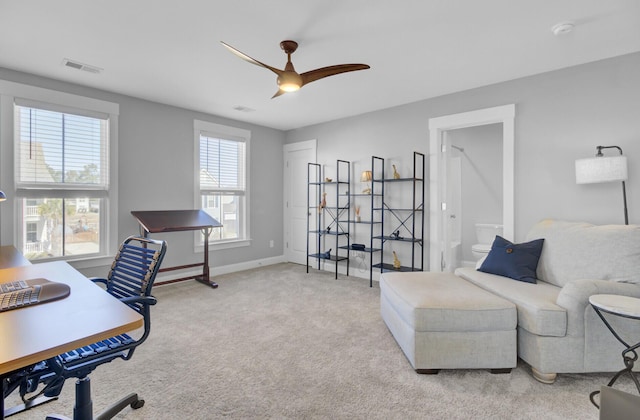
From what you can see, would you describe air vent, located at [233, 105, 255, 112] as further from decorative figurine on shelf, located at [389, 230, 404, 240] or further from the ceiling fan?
decorative figurine on shelf, located at [389, 230, 404, 240]

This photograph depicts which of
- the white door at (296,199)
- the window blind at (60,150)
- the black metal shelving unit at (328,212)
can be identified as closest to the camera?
the window blind at (60,150)

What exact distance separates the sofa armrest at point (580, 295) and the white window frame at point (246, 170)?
14.4ft

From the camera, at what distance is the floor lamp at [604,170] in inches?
105

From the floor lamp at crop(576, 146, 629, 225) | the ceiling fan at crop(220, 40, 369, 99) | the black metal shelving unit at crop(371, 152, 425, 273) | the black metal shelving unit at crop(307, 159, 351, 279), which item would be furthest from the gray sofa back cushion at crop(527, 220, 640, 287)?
the black metal shelving unit at crop(307, 159, 351, 279)

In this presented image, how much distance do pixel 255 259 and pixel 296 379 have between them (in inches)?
143

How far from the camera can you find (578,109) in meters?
3.18

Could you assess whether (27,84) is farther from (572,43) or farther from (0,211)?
(572,43)

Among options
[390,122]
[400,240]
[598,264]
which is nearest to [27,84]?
[390,122]

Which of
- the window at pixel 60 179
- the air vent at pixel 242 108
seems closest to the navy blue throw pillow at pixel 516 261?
the air vent at pixel 242 108

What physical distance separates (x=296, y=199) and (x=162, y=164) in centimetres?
236

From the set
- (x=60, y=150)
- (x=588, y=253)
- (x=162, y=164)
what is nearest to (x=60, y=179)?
(x=60, y=150)

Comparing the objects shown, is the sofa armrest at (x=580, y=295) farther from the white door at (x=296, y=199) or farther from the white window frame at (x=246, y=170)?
the white window frame at (x=246, y=170)

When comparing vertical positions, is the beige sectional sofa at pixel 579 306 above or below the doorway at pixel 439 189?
below

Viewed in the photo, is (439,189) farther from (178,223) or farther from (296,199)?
(178,223)
